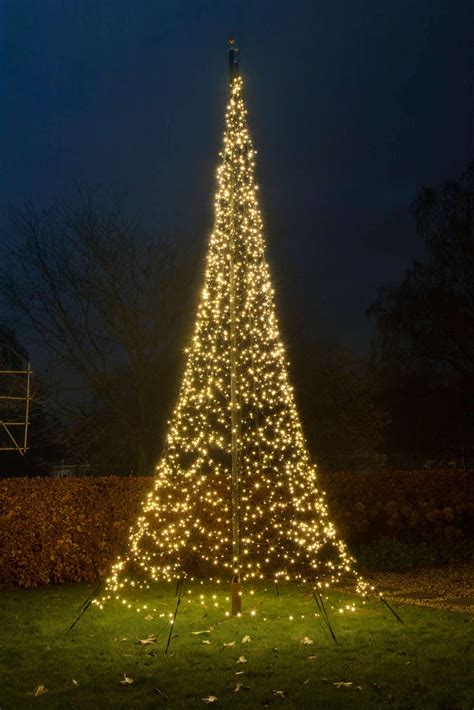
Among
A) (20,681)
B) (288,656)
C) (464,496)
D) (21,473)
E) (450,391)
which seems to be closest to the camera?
(20,681)

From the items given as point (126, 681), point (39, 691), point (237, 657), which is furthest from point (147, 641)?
point (39, 691)

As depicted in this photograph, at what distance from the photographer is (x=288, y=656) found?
5988 millimetres

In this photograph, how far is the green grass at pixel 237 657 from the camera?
4973mm

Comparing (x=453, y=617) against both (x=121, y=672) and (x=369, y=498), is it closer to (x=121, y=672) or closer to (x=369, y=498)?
(x=121, y=672)

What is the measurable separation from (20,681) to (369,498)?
7282mm

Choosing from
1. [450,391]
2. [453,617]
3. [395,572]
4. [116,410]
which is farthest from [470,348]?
[453,617]

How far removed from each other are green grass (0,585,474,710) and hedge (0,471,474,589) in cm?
137

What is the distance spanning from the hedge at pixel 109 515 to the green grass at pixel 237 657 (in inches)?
54.1

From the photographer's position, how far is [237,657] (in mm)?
5984

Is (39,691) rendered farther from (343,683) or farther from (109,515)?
(109,515)

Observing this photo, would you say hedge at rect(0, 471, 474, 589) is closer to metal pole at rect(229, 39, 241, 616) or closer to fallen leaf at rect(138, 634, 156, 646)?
metal pole at rect(229, 39, 241, 616)

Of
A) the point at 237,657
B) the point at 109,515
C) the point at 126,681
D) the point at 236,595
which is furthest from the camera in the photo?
the point at 109,515

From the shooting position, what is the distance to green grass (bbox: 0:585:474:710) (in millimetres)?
4973

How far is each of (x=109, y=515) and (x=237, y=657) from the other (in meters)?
4.87
